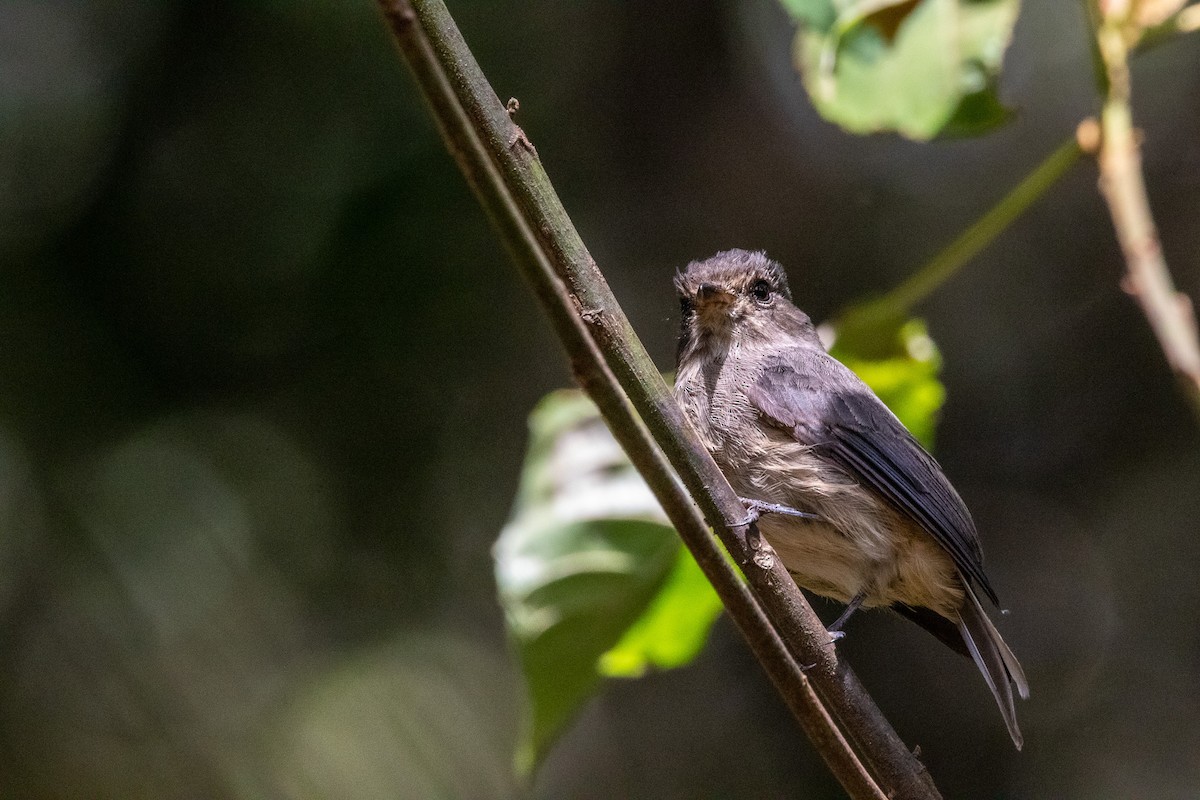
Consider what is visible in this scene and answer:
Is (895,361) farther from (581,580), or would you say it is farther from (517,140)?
(517,140)

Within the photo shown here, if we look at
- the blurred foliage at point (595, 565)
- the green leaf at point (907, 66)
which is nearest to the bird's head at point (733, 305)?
the blurred foliage at point (595, 565)

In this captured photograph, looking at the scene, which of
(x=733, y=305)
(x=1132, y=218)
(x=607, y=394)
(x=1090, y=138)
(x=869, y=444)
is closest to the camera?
(x=607, y=394)

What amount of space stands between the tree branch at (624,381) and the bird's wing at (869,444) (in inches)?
34.4

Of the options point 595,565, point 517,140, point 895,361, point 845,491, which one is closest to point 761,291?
point 895,361

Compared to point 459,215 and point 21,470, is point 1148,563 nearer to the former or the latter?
point 459,215

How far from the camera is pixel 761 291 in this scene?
318cm

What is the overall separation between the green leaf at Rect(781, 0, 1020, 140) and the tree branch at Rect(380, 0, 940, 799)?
124cm

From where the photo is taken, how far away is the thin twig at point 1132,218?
7.38ft

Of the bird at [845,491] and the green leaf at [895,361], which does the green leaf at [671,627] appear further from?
the green leaf at [895,361]

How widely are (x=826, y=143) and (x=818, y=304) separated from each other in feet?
2.87

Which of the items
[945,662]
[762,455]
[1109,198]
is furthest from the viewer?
[945,662]

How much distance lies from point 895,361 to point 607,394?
1.43 m

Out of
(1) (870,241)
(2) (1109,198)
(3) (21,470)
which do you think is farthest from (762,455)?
(3) (21,470)

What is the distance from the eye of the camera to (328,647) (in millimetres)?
5480
